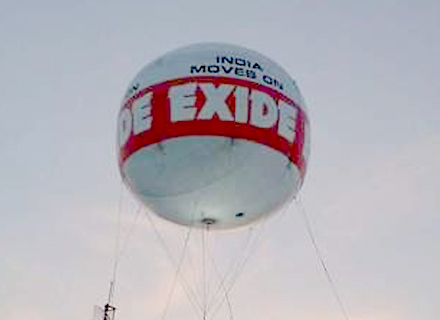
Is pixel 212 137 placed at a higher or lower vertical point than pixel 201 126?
lower

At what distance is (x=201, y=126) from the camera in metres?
16.8

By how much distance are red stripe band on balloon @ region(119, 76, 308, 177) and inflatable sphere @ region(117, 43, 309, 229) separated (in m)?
0.02

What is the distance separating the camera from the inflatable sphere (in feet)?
55.2

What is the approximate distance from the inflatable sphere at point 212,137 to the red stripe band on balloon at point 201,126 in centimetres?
2

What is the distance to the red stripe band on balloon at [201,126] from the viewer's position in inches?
662

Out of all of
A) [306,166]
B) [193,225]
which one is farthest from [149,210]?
[306,166]

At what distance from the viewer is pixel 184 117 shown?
1691 cm

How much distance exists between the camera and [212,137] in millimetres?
16781

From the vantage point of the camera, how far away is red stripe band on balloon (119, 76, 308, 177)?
16.8 m

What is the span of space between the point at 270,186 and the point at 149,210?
10.6ft

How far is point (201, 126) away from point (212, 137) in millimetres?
338

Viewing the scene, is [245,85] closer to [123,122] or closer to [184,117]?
[184,117]

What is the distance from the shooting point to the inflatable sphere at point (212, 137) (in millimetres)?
16828

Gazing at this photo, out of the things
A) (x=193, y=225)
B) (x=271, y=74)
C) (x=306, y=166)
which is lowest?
(x=193, y=225)
